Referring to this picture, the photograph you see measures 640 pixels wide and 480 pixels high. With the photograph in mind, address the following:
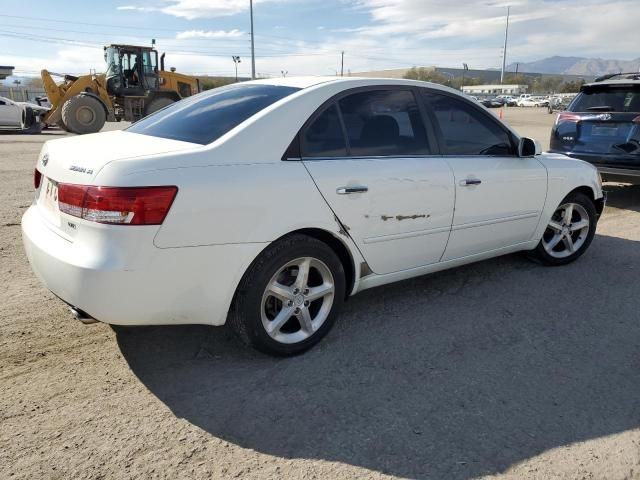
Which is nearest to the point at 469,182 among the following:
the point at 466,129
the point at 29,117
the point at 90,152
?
the point at 466,129

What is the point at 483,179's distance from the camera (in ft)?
13.3

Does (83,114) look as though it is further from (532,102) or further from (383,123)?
(532,102)

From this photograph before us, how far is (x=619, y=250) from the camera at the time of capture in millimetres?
5664

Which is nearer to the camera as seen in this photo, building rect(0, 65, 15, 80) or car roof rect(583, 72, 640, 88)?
car roof rect(583, 72, 640, 88)

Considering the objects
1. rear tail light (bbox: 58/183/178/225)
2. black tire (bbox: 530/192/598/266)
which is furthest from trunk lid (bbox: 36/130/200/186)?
black tire (bbox: 530/192/598/266)

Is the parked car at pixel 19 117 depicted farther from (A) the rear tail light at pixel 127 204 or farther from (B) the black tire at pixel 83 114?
(A) the rear tail light at pixel 127 204

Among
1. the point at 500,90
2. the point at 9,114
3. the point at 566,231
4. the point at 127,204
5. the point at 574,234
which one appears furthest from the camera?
the point at 500,90

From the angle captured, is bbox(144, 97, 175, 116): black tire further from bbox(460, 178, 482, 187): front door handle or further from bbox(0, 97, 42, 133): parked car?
bbox(460, 178, 482, 187): front door handle

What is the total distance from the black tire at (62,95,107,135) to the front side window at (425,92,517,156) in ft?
52.1

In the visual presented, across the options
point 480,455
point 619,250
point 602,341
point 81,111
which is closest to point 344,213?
point 480,455

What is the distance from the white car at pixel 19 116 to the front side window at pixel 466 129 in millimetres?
19414

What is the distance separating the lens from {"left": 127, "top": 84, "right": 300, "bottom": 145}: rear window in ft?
10.4

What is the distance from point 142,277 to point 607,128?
727 cm

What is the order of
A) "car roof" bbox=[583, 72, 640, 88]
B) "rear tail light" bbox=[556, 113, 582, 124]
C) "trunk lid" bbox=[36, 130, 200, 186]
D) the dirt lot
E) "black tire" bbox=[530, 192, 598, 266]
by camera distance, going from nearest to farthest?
the dirt lot, "trunk lid" bbox=[36, 130, 200, 186], "black tire" bbox=[530, 192, 598, 266], "car roof" bbox=[583, 72, 640, 88], "rear tail light" bbox=[556, 113, 582, 124]
